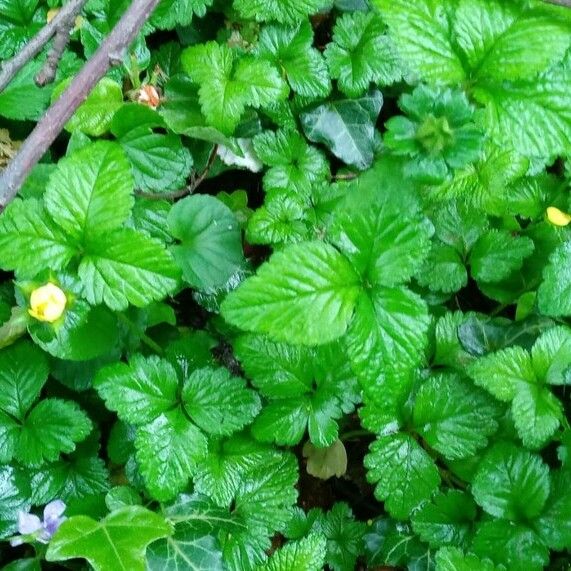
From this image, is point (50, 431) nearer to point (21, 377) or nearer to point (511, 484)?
point (21, 377)

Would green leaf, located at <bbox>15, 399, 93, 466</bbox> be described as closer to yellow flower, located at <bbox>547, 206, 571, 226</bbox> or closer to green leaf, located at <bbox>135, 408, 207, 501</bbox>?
green leaf, located at <bbox>135, 408, 207, 501</bbox>

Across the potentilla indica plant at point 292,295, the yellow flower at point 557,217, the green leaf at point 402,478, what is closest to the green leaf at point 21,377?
the potentilla indica plant at point 292,295

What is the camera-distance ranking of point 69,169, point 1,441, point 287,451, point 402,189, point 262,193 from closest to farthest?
point 402,189 → point 69,169 → point 1,441 → point 287,451 → point 262,193

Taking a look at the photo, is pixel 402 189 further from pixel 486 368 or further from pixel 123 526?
pixel 123 526

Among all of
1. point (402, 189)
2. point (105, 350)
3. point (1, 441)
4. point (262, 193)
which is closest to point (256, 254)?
point (262, 193)

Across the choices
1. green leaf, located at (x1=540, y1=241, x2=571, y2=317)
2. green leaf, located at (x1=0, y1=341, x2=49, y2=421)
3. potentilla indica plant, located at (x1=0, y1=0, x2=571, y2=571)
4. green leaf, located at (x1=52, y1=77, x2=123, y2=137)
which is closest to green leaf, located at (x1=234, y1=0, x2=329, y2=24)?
potentilla indica plant, located at (x1=0, y1=0, x2=571, y2=571)

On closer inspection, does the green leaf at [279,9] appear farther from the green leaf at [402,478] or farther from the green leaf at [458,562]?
the green leaf at [458,562]

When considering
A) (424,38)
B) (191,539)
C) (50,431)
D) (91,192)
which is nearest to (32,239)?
(91,192)
